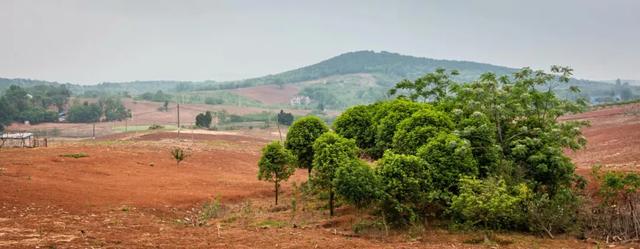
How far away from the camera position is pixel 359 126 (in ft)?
80.5

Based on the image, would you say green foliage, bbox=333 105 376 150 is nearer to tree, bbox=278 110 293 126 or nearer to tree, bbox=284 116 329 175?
A: tree, bbox=284 116 329 175

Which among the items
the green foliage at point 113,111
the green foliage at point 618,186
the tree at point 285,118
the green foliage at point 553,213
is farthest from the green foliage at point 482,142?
the green foliage at point 113,111

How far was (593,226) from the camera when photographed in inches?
687

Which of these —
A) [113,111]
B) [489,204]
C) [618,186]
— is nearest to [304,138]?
[489,204]

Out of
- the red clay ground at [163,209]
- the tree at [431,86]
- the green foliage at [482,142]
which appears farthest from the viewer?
the tree at [431,86]

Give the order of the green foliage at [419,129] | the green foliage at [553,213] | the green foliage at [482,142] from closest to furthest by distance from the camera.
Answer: the green foliage at [553,213] → the green foliage at [482,142] → the green foliage at [419,129]

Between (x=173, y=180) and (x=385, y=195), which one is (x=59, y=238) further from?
(x=173, y=180)

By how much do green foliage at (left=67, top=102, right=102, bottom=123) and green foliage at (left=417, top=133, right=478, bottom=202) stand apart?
338 feet

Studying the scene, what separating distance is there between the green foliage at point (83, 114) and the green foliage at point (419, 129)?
101161 mm

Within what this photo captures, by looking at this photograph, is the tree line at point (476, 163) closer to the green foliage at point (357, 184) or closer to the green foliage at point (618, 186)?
the green foliage at point (357, 184)

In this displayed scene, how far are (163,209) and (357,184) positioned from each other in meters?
9.58

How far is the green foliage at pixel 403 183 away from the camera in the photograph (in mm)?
16422

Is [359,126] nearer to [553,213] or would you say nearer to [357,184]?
[357,184]

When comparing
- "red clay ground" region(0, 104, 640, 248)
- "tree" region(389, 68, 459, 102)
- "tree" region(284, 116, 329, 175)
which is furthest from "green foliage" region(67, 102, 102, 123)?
"tree" region(389, 68, 459, 102)
